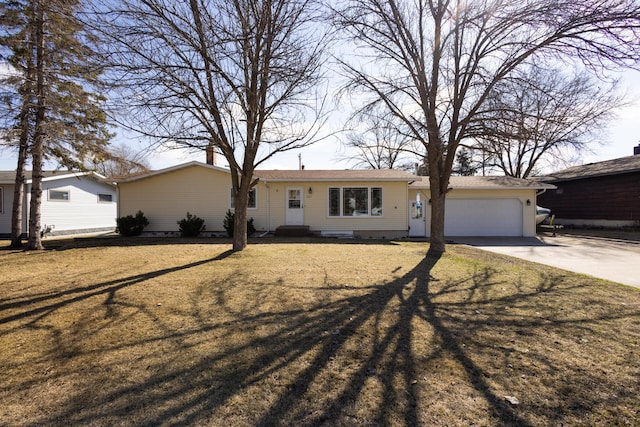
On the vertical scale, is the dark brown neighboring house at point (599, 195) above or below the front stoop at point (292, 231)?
above

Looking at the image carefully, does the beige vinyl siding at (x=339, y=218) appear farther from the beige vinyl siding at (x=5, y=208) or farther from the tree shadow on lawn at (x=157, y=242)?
the beige vinyl siding at (x=5, y=208)

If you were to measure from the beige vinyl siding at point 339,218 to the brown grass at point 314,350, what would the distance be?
8.56 m

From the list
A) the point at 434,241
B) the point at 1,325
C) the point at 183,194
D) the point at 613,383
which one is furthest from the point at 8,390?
the point at 183,194

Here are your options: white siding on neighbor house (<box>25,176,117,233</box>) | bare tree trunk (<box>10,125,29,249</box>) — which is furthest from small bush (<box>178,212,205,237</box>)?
white siding on neighbor house (<box>25,176,117,233</box>)

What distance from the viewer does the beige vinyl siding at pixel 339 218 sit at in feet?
49.5

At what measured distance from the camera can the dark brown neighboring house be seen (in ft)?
60.1

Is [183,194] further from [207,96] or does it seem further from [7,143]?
[207,96]

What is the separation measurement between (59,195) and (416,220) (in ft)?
59.9

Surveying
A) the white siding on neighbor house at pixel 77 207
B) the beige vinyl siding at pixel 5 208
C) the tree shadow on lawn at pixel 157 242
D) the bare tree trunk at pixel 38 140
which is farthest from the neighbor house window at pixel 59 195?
the bare tree trunk at pixel 38 140

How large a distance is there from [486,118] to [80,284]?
9.78 metres

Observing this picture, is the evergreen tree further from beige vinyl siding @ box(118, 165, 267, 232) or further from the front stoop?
the front stoop

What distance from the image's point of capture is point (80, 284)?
590 cm

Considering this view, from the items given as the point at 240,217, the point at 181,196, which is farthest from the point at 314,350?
the point at 181,196

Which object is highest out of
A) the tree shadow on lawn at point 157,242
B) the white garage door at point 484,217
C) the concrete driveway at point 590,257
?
the white garage door at point 484,217
